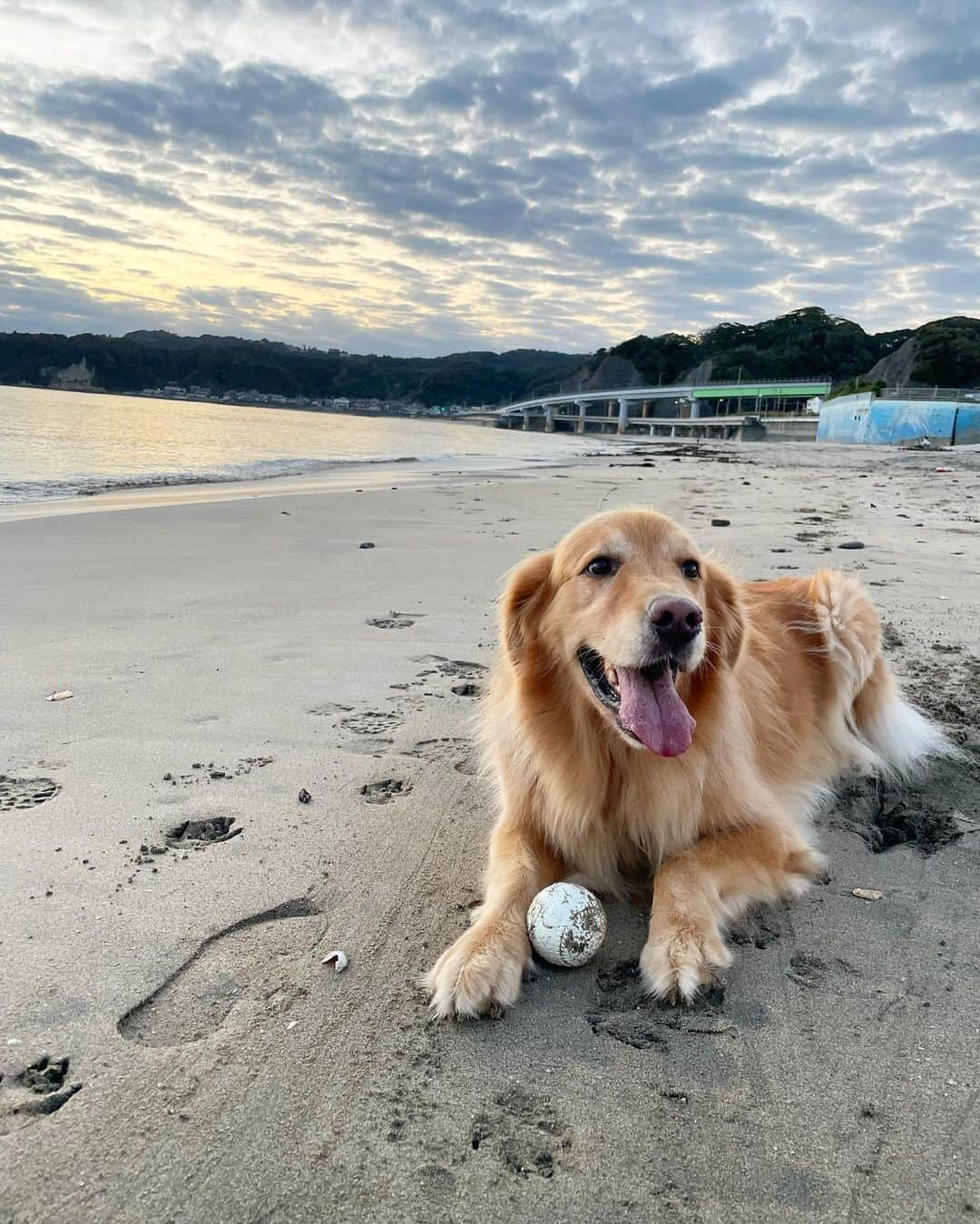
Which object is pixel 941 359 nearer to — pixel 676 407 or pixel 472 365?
pixel 676 407

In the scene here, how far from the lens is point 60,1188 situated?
1350 mm

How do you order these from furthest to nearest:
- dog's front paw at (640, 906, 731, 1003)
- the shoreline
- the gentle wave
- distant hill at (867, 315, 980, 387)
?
distant hill at (867, 315, 980, 387)
the gentle wave
the shoreline
dog's front paw at (640, 906, 731, 1003)

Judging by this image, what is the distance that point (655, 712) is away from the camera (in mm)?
2393

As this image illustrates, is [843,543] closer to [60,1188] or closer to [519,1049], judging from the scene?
[519,1049]

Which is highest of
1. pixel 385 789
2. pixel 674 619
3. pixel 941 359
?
pixel 941 359

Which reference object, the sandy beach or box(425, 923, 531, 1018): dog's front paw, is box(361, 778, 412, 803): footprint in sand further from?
box(425, 923, 531, 1018): dog's front paw

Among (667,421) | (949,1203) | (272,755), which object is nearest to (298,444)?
(272,755)

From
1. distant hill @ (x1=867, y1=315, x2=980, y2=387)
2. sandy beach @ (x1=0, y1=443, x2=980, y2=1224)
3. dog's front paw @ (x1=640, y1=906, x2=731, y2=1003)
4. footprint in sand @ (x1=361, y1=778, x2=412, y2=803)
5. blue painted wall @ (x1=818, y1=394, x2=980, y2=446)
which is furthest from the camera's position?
distant hill @ (x1=867, y1=315, x2=980, y2=387)

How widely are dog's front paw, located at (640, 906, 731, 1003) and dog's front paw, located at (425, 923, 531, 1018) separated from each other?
33 cm

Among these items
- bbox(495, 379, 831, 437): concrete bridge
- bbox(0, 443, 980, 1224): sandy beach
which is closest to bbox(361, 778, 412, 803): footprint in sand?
bbox(0, 443, 980, 1224): sandy beach

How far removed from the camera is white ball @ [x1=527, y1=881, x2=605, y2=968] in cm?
207

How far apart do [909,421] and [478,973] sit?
39.5 meters

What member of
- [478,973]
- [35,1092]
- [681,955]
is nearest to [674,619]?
[681,955]

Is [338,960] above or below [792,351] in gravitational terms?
below
